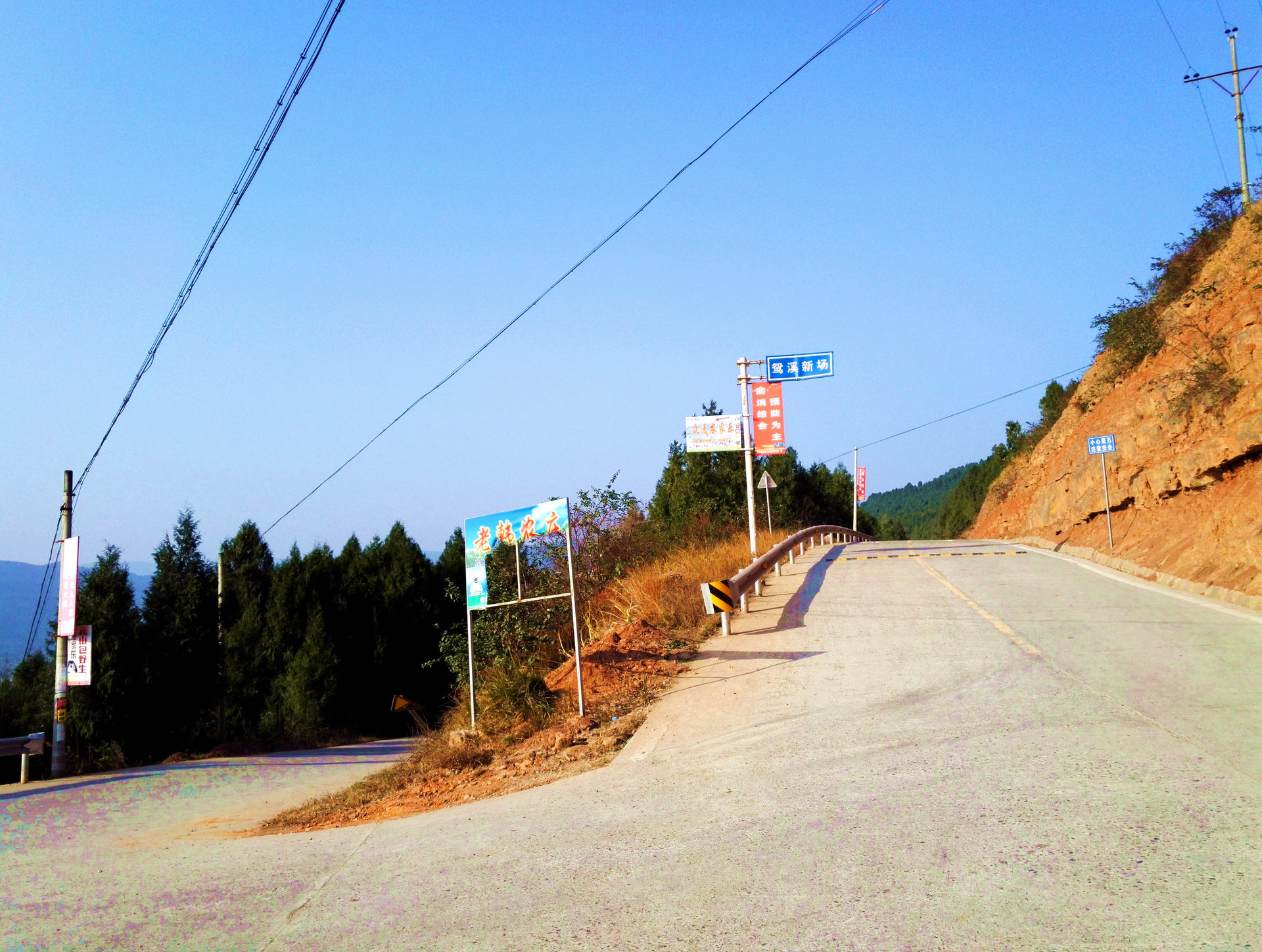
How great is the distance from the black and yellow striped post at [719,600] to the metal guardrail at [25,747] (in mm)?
12947

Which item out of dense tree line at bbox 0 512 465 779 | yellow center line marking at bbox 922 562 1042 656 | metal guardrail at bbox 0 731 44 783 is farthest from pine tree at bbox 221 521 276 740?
yellow center line marking at bbox 922 562 1042 656

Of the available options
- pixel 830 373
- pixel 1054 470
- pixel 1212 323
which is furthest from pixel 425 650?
pixel 1212 323

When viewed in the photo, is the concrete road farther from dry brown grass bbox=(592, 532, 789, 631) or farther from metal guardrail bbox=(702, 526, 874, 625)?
dry brown grass bbox=(592, 532, 789, 631)

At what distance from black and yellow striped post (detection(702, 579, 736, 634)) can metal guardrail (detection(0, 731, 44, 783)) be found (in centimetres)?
1295

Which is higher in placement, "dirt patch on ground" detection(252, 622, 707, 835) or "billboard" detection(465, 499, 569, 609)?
"billboard" detection(465, 499, 569, 609)

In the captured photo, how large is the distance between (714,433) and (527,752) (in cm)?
1327

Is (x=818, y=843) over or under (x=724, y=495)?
under

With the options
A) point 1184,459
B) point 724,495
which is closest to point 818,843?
point 1184,459

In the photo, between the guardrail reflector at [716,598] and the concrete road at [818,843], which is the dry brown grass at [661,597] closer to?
the guardrail reflector at [716,598]

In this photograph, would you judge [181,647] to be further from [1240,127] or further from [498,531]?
[1240,127]

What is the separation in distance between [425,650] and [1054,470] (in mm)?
27348

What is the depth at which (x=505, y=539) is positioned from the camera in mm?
12117

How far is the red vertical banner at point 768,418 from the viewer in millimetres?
22406

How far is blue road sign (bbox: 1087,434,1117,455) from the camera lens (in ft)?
77.0
